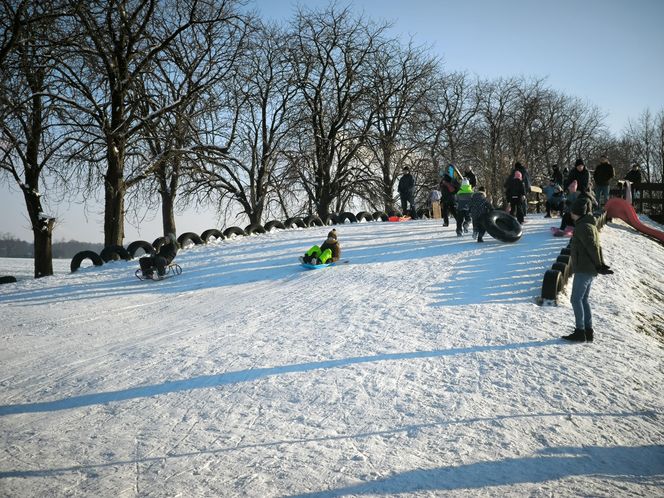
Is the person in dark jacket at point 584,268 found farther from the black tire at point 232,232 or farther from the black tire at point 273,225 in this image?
the black tire at point 273,225

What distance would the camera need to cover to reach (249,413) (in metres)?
4.10

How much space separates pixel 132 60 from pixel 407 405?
1463 cm

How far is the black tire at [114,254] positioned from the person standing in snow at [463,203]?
9.38 metres

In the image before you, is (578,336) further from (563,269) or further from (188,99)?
(188,99)

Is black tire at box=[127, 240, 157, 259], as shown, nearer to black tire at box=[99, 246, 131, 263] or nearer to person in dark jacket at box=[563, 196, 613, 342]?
black tire at box=[99, 246, 131, 263]

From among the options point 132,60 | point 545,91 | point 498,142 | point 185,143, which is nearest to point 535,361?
point 185,143

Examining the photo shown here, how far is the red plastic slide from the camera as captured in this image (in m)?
14.7

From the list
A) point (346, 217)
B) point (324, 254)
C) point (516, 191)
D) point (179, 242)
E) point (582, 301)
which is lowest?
point (582, 301)

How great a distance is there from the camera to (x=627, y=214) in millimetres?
15211

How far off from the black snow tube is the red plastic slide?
243 inches

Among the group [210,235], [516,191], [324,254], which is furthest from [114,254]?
[516,191]

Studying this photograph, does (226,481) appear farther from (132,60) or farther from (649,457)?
(132,60)

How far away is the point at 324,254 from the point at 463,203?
15.4 feet

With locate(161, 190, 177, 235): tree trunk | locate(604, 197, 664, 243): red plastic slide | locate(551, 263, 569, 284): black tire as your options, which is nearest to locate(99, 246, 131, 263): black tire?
locate(161, 190, 177, 235): tree trunk
